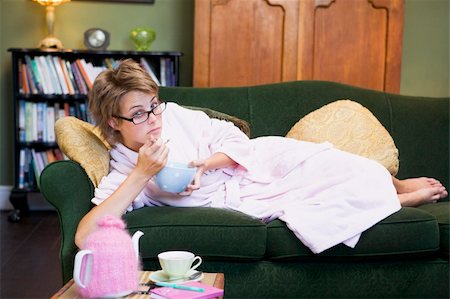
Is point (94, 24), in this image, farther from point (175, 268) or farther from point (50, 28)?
point (175, 268)

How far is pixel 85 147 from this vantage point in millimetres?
2309

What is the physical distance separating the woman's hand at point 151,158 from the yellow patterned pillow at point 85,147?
1.41 ft

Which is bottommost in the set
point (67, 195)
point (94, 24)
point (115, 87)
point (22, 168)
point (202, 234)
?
point (22, 168)

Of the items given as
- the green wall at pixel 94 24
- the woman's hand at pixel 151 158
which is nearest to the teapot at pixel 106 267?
the woman's hand at pixel 151 158

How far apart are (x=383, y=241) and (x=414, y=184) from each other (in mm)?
575

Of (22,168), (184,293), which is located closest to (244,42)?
(22,168)

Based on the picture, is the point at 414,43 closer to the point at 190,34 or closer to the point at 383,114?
the point at 190,34

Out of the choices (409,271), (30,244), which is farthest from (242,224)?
(30,244)

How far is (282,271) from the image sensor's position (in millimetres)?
2178

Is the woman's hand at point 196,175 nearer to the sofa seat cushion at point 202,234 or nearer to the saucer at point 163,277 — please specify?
the sofa seat cushion at point 202,234

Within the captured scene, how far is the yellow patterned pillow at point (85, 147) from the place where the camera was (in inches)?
88.8

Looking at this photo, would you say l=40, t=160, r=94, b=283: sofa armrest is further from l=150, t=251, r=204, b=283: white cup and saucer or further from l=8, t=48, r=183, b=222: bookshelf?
l=8, t=48, r=183, b=222: bookshelf

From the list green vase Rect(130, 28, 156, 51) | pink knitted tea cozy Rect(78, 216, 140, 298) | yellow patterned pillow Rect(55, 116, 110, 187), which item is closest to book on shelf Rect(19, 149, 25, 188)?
green vase Rect(130, 28, 156, 51)

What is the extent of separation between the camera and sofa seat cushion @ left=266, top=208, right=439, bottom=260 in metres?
2.14
